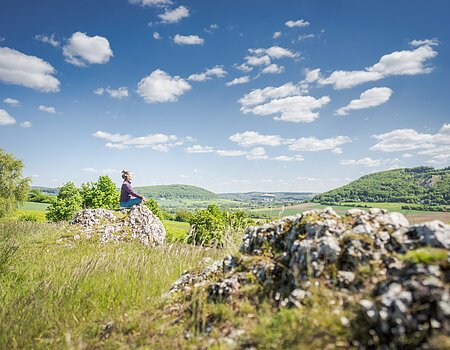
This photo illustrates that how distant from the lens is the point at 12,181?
46594 mm

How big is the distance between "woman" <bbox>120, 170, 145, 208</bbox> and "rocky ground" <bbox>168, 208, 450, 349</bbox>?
35.6ft

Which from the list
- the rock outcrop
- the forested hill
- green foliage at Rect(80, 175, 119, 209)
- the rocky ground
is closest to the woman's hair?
the rock outcrop

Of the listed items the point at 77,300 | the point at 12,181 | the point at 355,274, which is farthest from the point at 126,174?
the point at 12,181

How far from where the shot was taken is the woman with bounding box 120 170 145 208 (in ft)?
50.1

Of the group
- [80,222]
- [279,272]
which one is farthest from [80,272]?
[80,222]

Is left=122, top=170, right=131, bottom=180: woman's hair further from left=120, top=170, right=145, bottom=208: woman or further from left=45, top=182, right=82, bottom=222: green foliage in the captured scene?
left=45, top=182, right=82, bottom=222: green foliage

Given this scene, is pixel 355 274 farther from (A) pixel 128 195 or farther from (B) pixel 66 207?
(B) pixel 66 207

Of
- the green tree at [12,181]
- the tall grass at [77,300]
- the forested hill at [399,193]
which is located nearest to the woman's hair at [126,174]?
the tall grass at [77,300]

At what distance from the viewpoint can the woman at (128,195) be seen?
50.1 ft

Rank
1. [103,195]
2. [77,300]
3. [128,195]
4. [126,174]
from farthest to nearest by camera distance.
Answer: [103,195], [128,195], [126,174], [77,300]

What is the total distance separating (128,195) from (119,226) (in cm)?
189

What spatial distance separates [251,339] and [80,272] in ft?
14.3

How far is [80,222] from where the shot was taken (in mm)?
14734

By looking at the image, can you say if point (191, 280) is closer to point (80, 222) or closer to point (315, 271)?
point (315, 271)
